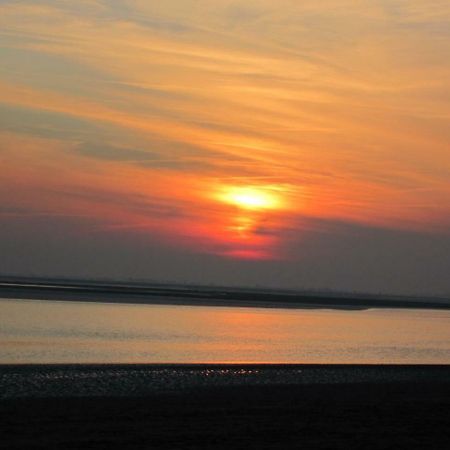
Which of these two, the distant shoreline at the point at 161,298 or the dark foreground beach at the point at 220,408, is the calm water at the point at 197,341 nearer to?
the dark foreground beach at the point at 220,408

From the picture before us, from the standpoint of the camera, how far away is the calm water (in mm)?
40219

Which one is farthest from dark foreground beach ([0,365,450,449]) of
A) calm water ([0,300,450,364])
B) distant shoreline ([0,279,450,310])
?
distant shoreline ([0,279,450,310])

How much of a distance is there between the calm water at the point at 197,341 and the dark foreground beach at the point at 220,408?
5041mm

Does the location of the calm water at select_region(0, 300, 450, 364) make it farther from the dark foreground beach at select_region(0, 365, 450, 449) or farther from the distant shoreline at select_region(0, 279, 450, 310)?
the distant shoreline at select_region(0, 279, 450, 310)

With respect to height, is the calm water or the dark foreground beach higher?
the dark foreground beach

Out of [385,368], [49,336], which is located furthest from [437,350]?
Result: [49,336]

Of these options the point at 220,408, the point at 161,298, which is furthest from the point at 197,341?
the point at 161,298

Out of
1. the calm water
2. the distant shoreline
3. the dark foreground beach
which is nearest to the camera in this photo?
the dark foreground beach

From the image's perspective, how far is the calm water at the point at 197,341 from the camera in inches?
1583

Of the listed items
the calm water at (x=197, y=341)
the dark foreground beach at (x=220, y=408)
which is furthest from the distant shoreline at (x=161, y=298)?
the dark foreground beach at (x=220, y=408)

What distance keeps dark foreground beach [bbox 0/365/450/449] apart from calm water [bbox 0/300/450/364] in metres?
5.04

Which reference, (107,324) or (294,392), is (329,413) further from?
(107,324)

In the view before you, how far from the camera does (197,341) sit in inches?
1975

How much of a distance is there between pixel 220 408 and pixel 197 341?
25.9 metres
